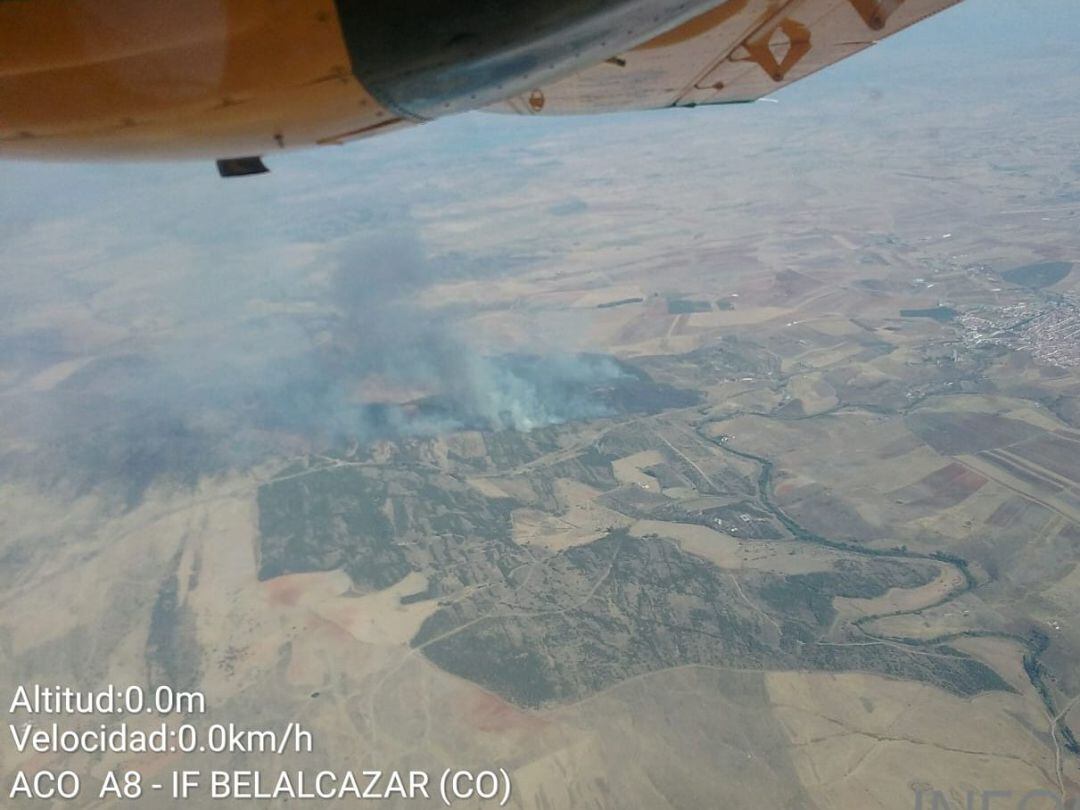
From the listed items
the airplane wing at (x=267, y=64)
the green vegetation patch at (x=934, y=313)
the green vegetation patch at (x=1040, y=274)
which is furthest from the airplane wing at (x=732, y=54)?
the green vegetation patch at (x=1040, y=274)

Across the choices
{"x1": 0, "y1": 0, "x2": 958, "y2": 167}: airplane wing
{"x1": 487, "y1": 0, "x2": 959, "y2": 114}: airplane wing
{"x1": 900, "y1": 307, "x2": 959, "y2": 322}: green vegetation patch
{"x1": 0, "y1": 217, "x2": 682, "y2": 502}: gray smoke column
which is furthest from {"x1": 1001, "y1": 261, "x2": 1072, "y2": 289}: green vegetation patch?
{"x1": 0, "y1": 0, "x2": 958, "y2": 167}: airplane wing

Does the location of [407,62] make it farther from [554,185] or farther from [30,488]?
[554,185]

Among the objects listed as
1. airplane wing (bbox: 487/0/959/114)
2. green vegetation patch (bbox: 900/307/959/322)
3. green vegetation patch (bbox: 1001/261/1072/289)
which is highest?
airplane wing (bbox: 487/0/959/114)

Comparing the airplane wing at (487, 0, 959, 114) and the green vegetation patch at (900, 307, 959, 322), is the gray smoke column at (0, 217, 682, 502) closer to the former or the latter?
the green vegetation patch at (900, 307, 959, 322)

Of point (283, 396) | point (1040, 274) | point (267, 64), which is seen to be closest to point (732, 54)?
point (267, 64)

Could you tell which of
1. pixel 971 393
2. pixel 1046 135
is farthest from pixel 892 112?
pixel 971 393

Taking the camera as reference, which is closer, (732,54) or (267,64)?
(267,64)

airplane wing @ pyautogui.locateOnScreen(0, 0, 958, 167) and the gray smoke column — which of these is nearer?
airplane wing @ pyautogui.locateOnScreen(0, 0, 958, 167)

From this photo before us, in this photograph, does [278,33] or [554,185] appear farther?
[554,185]

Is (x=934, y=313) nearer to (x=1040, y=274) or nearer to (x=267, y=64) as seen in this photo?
(x=1040, y=274)
